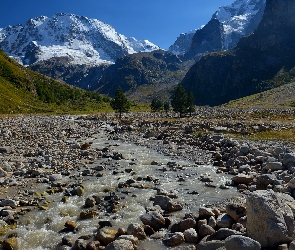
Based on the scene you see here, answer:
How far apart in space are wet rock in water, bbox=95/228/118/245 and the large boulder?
16.8 feet

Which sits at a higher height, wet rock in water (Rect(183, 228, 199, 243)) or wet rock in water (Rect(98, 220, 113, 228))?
wet rock in water (Rect(183, 228, 199, 243))

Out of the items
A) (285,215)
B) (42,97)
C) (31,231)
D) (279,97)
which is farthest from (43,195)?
(279,97)

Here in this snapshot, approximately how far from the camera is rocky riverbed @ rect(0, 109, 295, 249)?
1138 centimetres

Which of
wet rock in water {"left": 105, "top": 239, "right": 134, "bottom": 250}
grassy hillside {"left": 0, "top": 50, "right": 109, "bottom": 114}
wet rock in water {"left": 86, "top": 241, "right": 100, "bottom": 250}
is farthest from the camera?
grassy hillside {"left": 0, "top": 50, "right": 109, "bottom": 114}

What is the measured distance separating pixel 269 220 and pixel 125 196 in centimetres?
937

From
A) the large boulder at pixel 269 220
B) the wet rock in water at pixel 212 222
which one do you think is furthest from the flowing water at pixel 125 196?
the large boulder at pixel 269 220

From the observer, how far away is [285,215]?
11.0 metres

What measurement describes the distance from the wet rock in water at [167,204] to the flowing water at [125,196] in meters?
0.38

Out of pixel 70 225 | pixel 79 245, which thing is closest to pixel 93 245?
pixel 79 245

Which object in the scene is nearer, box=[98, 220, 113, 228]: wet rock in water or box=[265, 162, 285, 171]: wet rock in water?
box=[98, 220, 113, 228]: wet rock in water

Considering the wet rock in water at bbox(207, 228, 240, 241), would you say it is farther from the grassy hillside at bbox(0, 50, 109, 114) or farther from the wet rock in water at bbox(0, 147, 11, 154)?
the grassy hillside at bbox(0, 50, 109, 114)

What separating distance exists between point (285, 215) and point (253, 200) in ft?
3.80

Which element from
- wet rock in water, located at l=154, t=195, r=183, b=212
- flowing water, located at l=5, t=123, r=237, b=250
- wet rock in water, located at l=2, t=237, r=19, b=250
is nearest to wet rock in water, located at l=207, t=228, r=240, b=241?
flowing water, located at l=5, t=123, r=237, b=250

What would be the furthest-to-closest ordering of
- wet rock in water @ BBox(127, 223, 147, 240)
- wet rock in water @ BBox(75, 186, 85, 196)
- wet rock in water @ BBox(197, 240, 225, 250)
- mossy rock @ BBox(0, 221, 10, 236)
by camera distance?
1. wet rock in water @ BBox(75, 186, 85, 196)
2. mossy rock @ BBox(0, 221, 10, 236)
3. wet rock in water @ BBox(127, 223, 147, 240)
4. wet rock in water @ BBox(197, 240, 225, 250)
